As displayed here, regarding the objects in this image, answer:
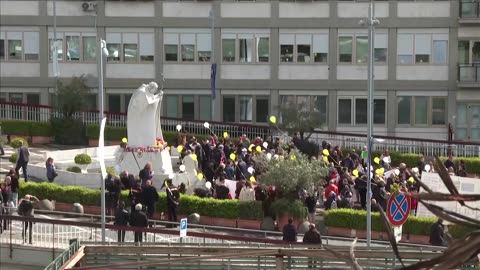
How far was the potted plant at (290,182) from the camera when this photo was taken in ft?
87.1

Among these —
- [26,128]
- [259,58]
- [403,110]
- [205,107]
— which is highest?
[259,58]

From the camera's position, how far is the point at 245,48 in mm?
52094

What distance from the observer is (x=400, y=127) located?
51875 millimetres

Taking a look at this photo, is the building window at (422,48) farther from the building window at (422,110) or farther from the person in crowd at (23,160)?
the person in crowd at (23,160)

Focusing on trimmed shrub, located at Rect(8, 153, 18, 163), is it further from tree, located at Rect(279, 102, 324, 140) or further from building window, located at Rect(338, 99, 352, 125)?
building window, located at Rect(338, 99, 352, 125)

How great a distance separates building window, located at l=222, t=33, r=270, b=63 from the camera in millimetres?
52062

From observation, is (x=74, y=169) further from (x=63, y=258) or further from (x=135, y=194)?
(x=63, y=258)

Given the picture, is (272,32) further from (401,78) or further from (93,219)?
(93,219)

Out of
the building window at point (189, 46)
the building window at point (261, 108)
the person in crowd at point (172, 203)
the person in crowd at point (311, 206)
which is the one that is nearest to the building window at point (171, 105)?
the building window at point (189, 46)

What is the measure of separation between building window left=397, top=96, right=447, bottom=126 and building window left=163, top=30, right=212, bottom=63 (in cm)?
941

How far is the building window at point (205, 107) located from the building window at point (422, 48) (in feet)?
30.1

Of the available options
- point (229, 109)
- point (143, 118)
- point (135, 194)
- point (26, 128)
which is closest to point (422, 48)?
point (229, 109)

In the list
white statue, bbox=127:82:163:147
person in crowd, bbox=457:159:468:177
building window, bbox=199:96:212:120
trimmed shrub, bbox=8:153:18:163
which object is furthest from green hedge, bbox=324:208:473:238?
building window, bbox=199:96:212:120

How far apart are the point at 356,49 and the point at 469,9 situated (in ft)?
18.0
